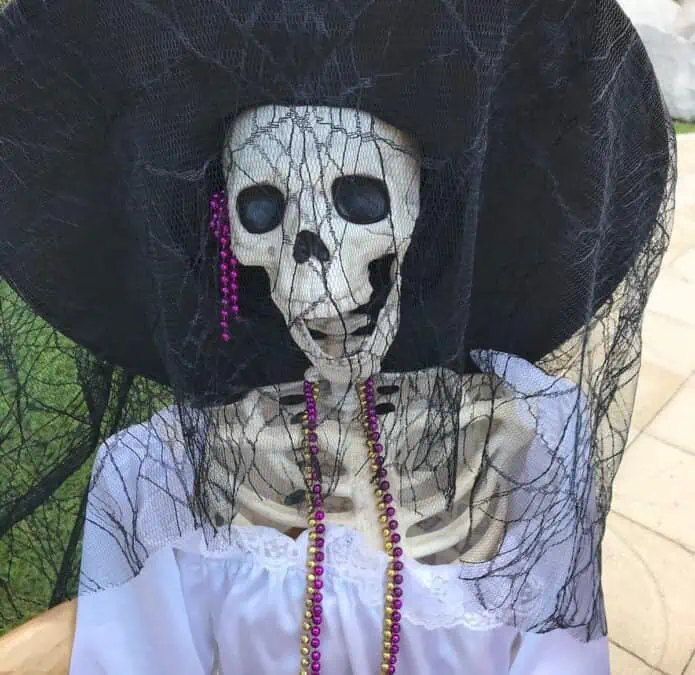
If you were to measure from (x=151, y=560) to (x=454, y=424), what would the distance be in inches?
13.5

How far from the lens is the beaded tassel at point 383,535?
76 cm

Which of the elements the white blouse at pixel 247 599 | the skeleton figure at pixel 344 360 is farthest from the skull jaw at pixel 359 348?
the white blouse at pixel 247 599

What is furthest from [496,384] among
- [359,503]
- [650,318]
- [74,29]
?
[650,318]

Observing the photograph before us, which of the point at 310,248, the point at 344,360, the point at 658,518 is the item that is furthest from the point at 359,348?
the point at 658,518

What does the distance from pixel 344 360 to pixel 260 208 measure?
6.1 inches

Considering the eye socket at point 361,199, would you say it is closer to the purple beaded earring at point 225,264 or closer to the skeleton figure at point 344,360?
the skeleton figure at point 344,360

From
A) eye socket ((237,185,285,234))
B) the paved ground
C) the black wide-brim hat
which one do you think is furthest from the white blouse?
the paved ground

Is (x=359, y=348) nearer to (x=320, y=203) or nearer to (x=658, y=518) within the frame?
(x=320, y=203)

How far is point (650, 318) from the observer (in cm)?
216

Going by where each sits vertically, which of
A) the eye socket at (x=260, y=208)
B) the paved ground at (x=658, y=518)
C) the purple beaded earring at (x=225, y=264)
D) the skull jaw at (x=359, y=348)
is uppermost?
the eye socket at (x=260, y=208)

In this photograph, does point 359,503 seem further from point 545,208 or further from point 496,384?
point 545,208

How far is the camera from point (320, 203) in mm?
604

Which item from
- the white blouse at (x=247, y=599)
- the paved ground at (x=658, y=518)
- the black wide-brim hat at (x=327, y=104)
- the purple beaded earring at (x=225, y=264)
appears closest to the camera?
the black wide-brim hat at (x=327, y=104)

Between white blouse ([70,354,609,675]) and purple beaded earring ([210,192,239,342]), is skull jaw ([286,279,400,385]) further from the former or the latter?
white blouse ([70,354,609,675])
